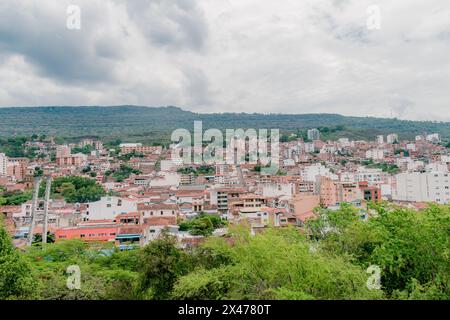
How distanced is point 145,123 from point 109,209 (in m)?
23.4

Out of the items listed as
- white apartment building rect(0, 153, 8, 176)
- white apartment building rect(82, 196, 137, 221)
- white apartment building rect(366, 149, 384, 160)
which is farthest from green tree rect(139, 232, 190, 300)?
white apartment building rect(366, 149, 384, 160)

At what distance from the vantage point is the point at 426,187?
18.7 meters

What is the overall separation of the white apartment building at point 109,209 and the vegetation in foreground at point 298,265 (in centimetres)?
1244

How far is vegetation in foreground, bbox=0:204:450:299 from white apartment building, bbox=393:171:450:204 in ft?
47.9

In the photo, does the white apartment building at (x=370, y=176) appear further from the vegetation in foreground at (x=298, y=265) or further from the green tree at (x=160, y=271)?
the green tree at (x=160, y=271)

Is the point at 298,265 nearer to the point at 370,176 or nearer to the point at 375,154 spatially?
the point at 370,176

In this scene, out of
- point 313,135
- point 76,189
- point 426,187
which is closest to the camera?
point 426,187

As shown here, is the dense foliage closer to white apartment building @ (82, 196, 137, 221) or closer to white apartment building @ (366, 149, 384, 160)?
white apartment building @ (82, 196, 137, 221)

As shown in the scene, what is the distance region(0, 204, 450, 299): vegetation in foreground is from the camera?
11.6 feet

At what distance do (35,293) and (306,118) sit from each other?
152 feet

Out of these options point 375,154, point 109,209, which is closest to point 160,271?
point 109,209

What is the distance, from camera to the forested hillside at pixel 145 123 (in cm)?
3575

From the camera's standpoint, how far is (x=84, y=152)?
33438 millimetres
